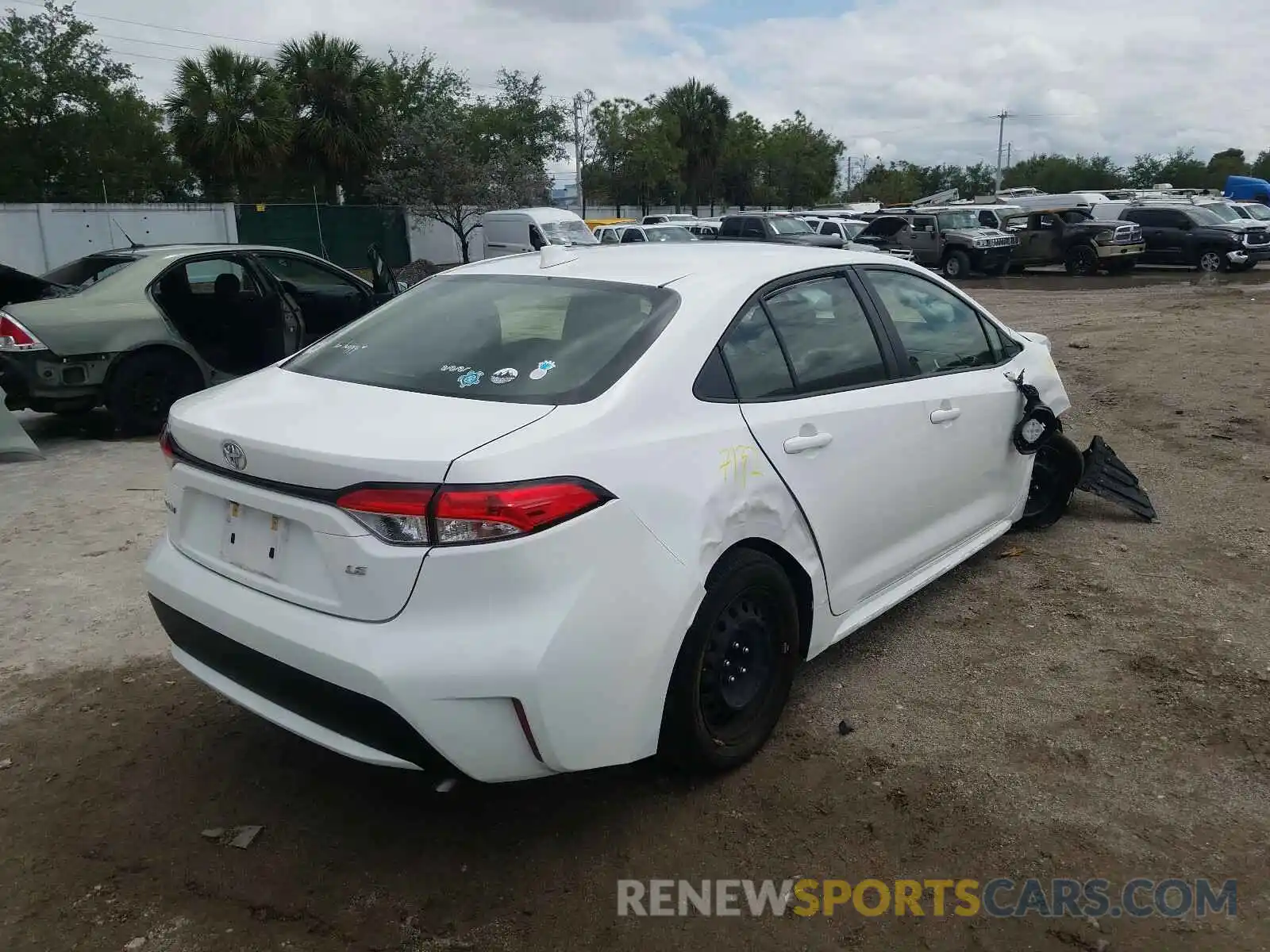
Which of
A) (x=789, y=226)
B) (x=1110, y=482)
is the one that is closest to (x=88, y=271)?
(x=1110, y=482)

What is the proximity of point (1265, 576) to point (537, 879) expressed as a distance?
12.3 feet

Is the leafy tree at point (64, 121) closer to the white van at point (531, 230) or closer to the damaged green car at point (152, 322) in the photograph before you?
the white van at point (531, 230)

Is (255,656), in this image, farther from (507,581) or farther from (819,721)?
(819,721)

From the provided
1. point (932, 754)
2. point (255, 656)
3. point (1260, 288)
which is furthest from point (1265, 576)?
point (1260, 288)

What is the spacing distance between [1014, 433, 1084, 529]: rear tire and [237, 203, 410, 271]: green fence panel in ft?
79.1

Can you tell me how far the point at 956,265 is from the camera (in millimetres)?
24531

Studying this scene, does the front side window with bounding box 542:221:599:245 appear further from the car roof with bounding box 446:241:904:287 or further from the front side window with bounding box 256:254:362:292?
the car roof with bounding box 446:241:904:287

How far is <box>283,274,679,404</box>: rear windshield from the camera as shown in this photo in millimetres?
2781

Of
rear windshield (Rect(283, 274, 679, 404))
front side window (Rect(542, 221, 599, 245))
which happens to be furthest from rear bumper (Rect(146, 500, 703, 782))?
front side window (Rect(542, 221, 599, 245))

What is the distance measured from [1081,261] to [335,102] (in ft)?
78.9

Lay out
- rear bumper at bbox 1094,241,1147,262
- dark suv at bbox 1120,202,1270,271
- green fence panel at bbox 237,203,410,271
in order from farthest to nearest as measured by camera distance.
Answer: green fence panel at bbox 237,203,410,271 < rear bumper at bbox 1094,241,1147,262 < dark suv at bbox 1120,202,1270,271

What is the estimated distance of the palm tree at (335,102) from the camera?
1280 inches

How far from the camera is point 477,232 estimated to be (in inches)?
1292

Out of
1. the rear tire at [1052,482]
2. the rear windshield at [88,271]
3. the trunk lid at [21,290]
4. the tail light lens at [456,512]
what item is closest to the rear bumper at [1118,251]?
the rear tire at [1052,482]
